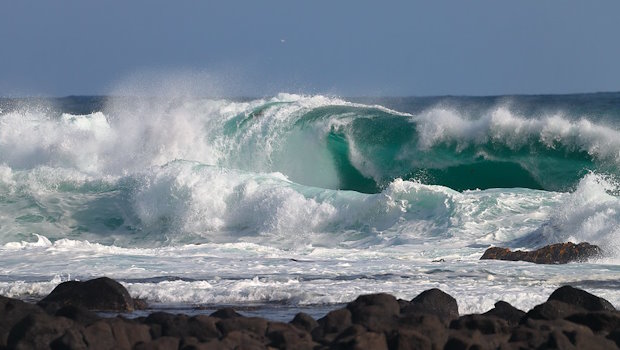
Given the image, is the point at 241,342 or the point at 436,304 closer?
the point at 241,342

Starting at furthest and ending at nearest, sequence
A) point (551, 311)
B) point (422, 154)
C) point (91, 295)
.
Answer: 1. point (422, 154)
2. point (91, 295)
3. point (551, 311)

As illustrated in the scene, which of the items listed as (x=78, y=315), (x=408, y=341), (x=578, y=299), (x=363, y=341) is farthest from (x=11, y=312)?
(x=578, y=299)

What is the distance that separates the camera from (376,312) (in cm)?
783

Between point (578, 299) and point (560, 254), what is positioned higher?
point (578, 299)

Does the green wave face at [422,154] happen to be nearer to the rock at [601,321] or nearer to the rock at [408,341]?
the rock at [601,321]

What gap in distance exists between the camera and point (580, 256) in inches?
534

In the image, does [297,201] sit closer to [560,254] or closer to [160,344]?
[560,254]

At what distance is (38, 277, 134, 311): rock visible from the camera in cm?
953

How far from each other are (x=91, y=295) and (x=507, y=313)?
3474 millimetres

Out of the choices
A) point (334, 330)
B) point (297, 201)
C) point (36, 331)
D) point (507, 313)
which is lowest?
point (297, 201)

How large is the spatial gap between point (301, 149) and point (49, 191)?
226 inches

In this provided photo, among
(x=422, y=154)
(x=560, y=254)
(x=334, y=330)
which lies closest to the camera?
(x=334, y=330)

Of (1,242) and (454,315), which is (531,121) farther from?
(454,315)

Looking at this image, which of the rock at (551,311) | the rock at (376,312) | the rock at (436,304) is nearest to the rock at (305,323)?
the rock at (376,312)
